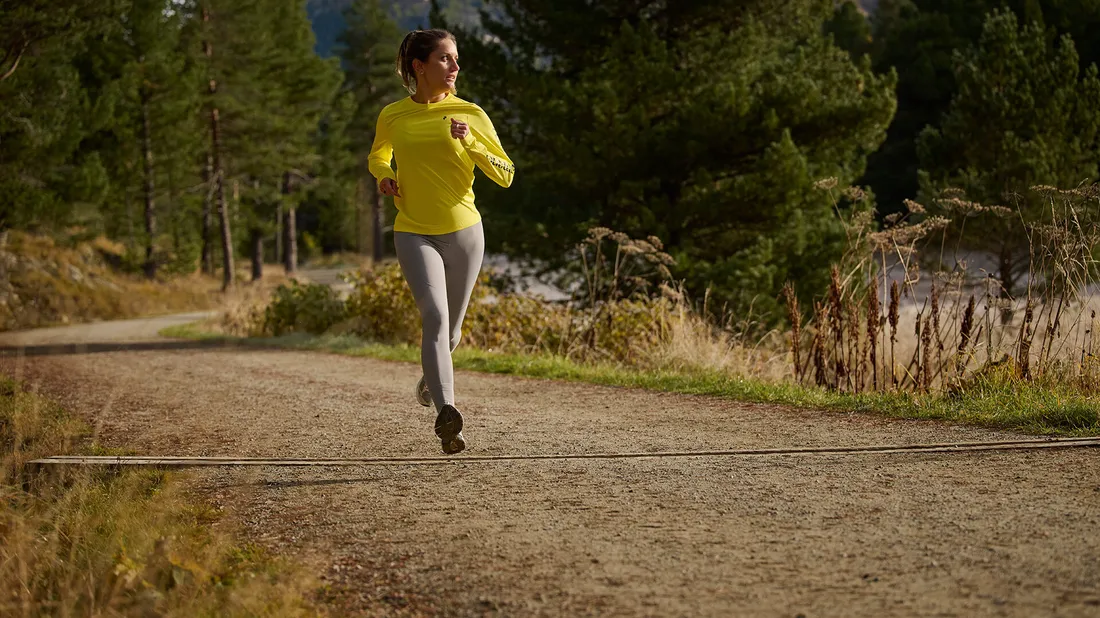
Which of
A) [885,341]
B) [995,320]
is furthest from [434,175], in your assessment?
[885,341]

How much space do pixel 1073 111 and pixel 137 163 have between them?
26700 mm

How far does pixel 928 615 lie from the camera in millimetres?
2727

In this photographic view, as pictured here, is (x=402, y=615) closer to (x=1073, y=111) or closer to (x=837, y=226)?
(x=837, y=226)

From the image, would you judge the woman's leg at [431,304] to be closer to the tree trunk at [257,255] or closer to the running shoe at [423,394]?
the running shoe at [423,394]

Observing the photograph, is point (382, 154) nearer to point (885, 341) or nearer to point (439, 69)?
point (439, 69)

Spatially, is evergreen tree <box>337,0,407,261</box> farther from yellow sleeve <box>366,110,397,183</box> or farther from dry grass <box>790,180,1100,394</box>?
yellow sleeve <box>366,110,397,183</box>

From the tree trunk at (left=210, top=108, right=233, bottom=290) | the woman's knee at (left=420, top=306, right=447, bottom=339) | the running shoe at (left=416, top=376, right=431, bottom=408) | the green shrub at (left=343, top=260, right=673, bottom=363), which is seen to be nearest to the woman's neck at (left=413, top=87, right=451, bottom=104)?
the woman's knee at (left=420, top=306, right=447, bottom=339)

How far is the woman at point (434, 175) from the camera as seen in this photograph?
495 cm

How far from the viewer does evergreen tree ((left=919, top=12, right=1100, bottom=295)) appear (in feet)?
57.8

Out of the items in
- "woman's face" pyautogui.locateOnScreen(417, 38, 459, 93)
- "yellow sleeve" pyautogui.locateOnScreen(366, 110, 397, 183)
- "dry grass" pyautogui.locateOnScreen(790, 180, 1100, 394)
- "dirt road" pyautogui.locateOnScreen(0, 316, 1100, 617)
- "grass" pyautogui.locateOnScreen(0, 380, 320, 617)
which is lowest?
"grass" pyautogui.locateOnScreen(0, 380, 320, 617)

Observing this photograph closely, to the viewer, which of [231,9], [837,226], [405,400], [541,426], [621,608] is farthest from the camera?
[231,9]

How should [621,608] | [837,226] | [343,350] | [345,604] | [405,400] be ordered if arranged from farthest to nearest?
[837,226]
[343,350]
[405,400]
[345,604]
[621,608]

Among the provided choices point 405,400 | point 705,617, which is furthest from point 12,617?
point 405,400

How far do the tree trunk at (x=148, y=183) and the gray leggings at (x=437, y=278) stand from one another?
29.2 meters
